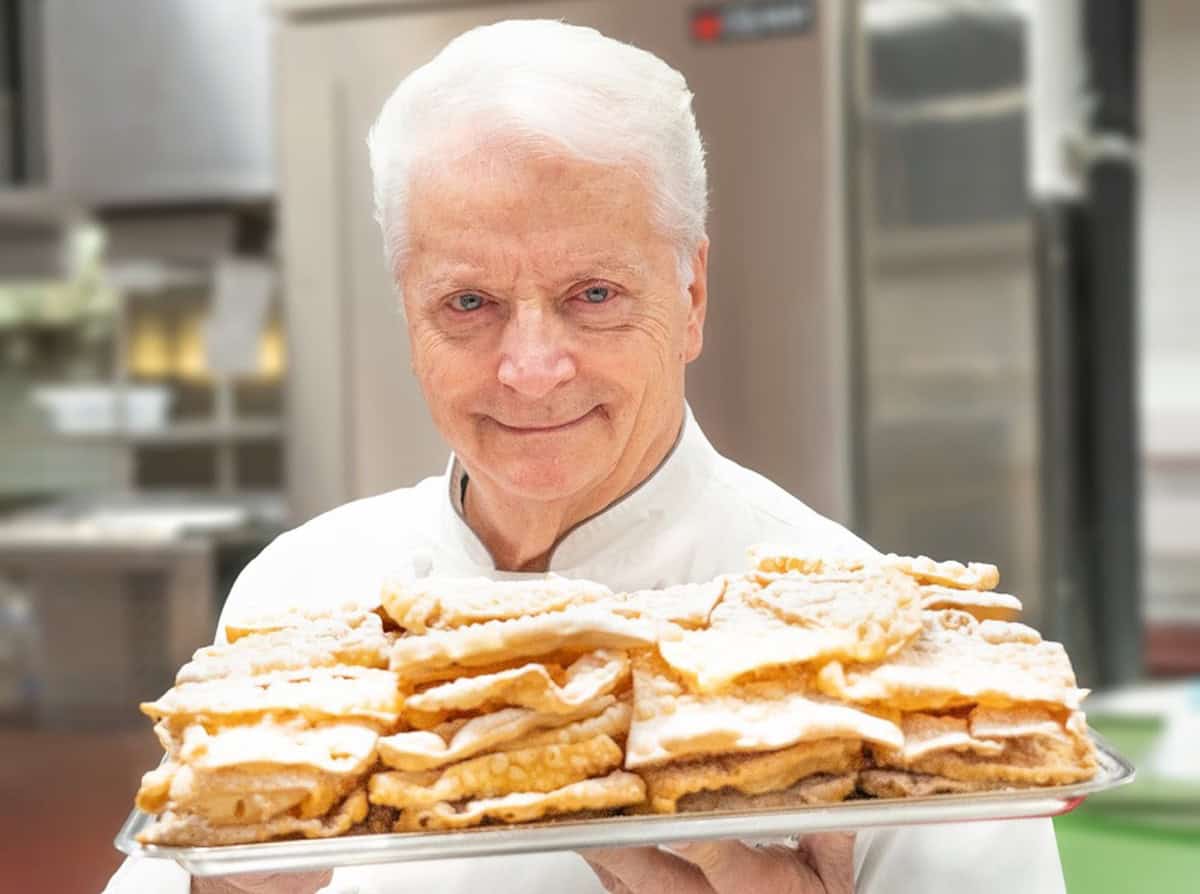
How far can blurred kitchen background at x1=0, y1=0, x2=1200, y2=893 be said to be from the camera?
220cm

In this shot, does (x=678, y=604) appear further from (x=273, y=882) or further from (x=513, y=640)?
(x=273, y=882)

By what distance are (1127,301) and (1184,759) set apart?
1.12 metres

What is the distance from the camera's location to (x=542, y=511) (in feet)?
4.01

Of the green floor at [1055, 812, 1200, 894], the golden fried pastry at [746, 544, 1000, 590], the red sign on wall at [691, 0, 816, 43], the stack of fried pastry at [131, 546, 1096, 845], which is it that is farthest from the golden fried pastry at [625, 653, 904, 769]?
the red sign on wall at [691, 0, 816, 43]

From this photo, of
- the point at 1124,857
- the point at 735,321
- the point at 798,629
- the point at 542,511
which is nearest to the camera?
the point at 798,629

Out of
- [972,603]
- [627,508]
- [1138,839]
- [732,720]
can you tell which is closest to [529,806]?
[732,720]

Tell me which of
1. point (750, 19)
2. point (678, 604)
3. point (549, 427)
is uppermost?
point (750, 19)

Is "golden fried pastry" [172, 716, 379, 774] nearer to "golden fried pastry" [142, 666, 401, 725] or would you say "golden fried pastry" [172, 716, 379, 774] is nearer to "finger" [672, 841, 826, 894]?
"golden fried pastry" [142, 666, 401, 725]

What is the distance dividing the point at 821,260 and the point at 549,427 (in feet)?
3.75

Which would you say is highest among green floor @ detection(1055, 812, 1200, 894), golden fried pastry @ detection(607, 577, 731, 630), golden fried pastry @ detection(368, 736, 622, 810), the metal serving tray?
golden fried pastry @ detection(607, 577, 731, 630)

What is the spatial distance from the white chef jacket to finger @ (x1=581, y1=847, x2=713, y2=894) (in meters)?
0.23

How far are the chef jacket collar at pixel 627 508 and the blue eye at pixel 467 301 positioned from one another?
0.20 meters

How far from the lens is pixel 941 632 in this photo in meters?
0.93

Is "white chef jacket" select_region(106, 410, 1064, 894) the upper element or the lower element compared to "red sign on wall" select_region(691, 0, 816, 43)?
lower
